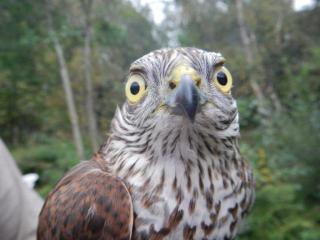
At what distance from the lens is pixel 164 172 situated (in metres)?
2.08

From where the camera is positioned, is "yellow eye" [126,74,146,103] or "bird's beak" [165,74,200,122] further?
"yellow eye" [126,74,146,103]

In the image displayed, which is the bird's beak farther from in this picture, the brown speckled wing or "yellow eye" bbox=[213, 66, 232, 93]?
the brown speckled wing

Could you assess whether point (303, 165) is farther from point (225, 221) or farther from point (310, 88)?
point (225, 221)

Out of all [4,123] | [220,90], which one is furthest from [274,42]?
[220,90]

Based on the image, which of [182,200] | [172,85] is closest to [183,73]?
[172,85]

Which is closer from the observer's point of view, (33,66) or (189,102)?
(189,102)

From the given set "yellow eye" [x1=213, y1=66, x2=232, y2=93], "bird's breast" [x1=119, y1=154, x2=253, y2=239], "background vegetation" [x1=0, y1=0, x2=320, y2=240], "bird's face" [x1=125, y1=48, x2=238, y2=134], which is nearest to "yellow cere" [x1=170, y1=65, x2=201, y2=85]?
"bird's face" [x1=125, y1=48, x2=238, y2=134]

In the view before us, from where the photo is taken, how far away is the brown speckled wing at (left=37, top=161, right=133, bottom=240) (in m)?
2.04

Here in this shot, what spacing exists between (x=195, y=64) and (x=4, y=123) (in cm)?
1555

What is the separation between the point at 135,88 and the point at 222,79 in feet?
1.56

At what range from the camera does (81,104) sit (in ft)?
49.4

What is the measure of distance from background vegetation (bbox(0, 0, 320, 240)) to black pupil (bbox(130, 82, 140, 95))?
3.81 feet

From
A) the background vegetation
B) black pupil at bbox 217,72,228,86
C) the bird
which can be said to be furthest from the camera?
the background vegetation

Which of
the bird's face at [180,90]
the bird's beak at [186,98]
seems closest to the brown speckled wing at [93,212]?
the bird's face at [180,90]
